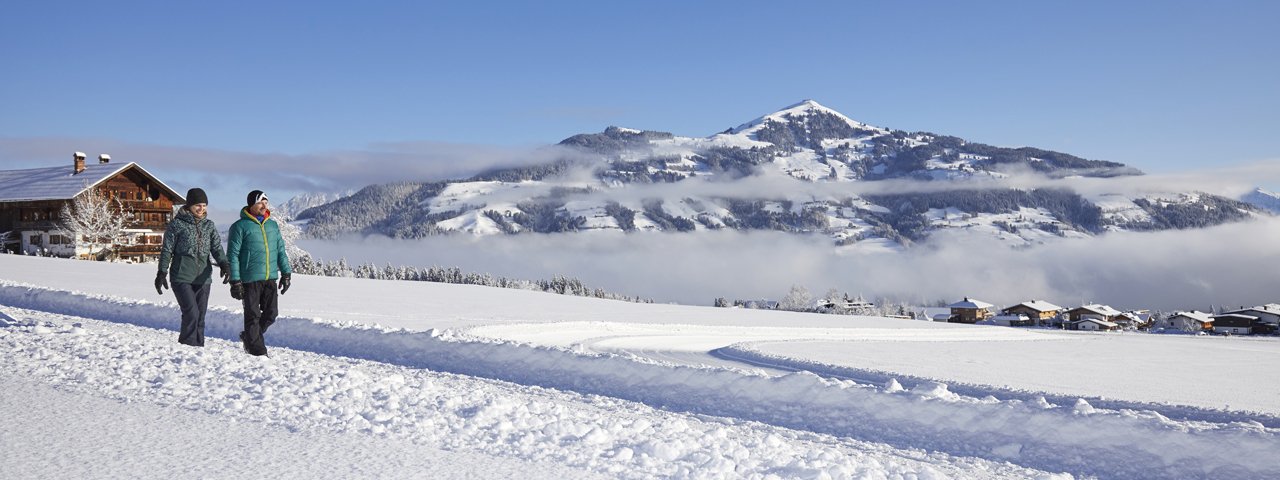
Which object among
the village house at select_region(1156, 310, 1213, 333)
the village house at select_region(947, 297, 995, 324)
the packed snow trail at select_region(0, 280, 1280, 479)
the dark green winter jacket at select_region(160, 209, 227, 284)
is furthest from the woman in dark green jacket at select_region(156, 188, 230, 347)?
the village house at select_region(947, 297, 995, 324)

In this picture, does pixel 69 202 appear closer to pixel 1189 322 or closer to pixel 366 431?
pixel 366 431

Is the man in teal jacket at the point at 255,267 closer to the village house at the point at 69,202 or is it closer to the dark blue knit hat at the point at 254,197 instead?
the dark blue knit hat at the point at 254,197

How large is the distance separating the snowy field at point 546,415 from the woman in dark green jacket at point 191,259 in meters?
0.81

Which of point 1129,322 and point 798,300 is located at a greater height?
point 798,300

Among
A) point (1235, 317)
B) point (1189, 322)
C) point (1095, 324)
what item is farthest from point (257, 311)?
point (1189, 322)

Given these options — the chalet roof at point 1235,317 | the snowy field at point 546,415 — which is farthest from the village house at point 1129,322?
the snowy field at point 546,415

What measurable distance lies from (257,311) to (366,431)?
5.99 meters

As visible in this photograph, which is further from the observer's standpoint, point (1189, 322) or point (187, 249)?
point (1189, 322)

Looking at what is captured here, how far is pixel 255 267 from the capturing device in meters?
12.3

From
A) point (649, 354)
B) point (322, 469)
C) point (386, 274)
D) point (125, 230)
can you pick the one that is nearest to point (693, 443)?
point (322, 469)

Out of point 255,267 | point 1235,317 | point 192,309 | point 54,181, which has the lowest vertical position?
point 1235,317

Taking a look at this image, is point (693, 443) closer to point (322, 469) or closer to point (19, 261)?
point (322, 469)

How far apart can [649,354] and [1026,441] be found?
1064cm

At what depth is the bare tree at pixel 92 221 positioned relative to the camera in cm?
6097
